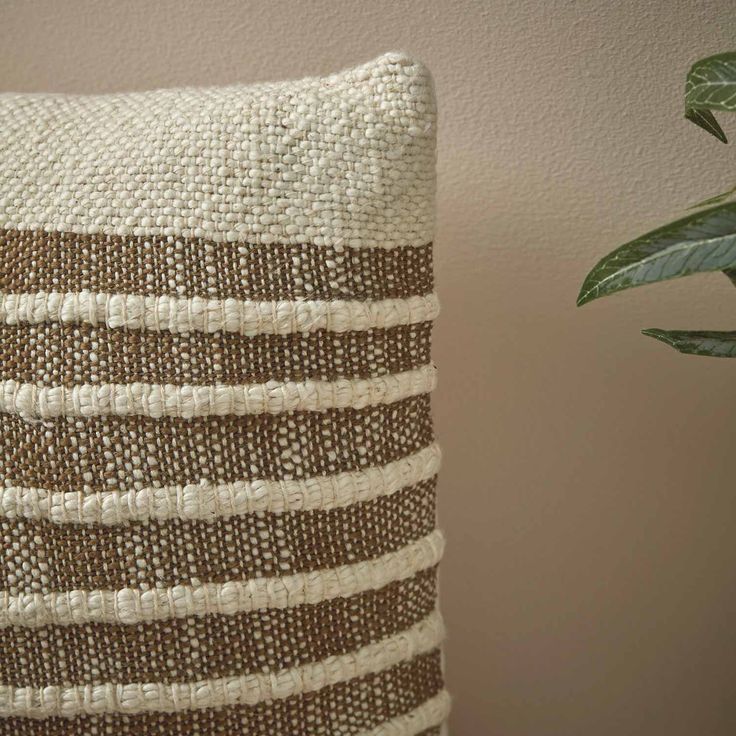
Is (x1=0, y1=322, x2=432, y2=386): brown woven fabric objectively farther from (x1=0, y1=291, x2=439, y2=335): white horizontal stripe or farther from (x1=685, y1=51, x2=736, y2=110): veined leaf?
(x1=685, y1=51, x2=736, y2=110): veined leaf

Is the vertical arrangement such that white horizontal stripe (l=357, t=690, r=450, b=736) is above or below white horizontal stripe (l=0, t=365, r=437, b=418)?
below

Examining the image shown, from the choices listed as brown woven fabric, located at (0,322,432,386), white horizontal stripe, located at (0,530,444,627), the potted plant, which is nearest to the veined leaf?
the potted plant

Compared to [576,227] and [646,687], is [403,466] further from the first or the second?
[646,687]

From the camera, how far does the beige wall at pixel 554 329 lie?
26.2 inches

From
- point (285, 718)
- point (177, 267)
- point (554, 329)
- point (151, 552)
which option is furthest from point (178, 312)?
point (554, 329)

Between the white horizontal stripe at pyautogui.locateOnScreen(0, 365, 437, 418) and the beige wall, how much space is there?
0.32 meters

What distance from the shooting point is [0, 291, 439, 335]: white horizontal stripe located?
0.43 m

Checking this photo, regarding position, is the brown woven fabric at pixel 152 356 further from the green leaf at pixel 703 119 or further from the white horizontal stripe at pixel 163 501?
the green leaf at pixel 703 119

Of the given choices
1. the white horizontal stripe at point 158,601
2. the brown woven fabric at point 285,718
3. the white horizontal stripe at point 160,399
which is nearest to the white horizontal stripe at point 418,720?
the brown woven fabric at point 285,718

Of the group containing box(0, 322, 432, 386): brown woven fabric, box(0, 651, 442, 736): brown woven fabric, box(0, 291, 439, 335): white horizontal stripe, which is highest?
box(0, 291, 439, 335): white horizontal stripe

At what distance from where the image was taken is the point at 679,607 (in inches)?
29.5

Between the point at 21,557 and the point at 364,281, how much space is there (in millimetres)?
256

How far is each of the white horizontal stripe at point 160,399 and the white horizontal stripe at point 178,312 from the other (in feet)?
0.11

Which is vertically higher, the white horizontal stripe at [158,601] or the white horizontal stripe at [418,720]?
the white horizontal stripe at [158,601]
